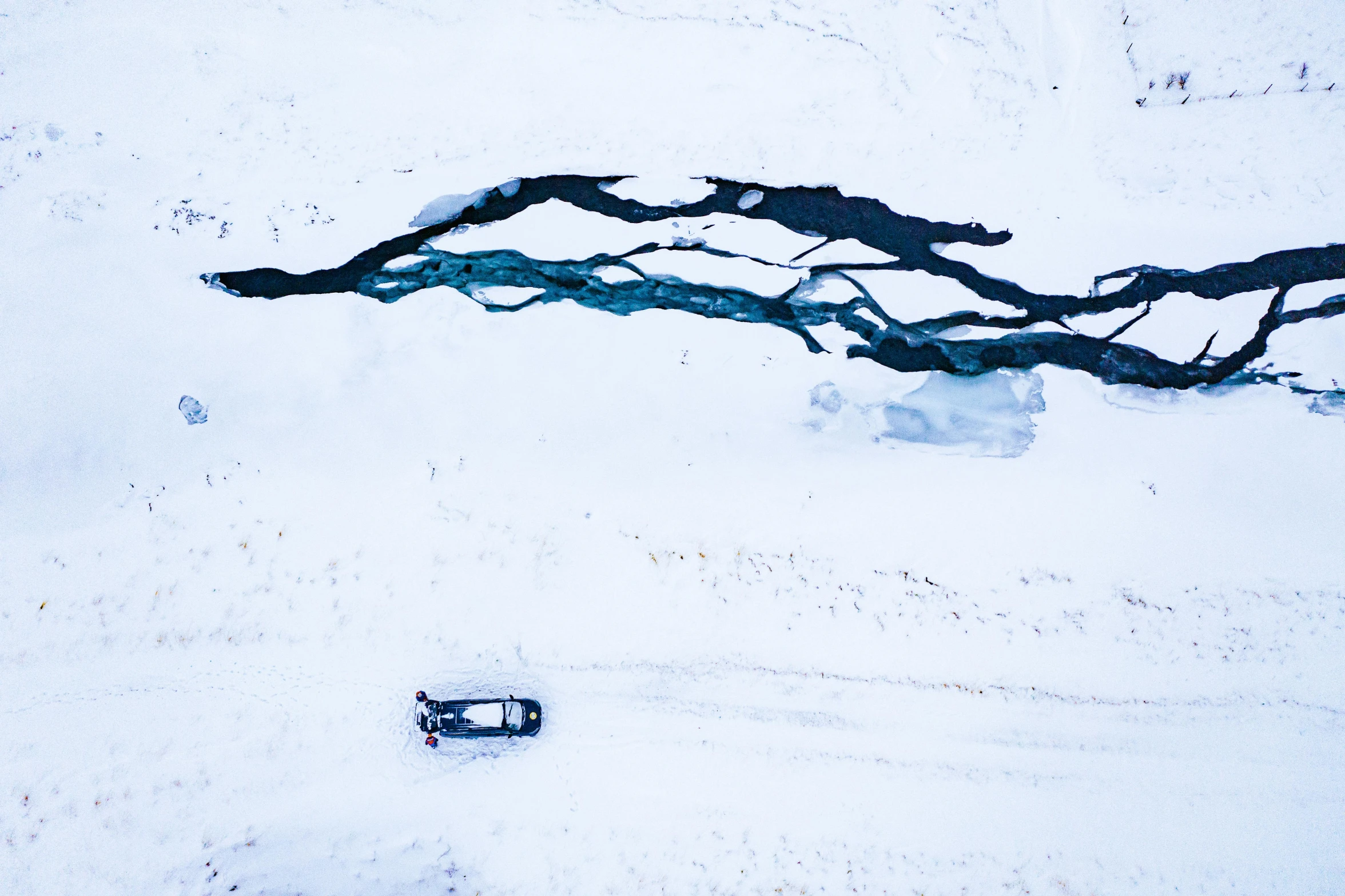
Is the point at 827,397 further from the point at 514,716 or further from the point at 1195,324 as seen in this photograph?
the point at 514,716

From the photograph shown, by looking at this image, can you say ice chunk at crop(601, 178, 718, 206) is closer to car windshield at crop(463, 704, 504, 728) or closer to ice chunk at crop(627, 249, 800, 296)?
ice chunk at crop(627, 249, 800, 296)

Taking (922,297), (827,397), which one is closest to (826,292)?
(922,297)

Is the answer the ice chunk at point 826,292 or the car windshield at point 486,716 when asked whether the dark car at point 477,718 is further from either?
the ice chunk at point 826,292

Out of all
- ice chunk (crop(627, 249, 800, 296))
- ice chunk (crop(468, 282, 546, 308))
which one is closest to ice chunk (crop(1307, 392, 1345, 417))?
ice chunk (crop(627, 249, 800, 296))

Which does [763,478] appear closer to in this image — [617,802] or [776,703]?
[776,703]

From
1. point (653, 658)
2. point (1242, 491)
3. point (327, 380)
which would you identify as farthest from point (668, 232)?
point (1242, 491)
